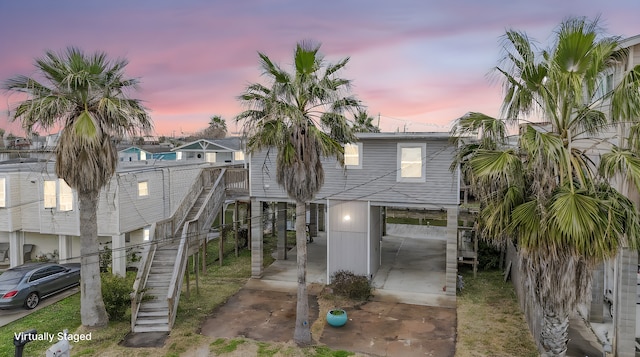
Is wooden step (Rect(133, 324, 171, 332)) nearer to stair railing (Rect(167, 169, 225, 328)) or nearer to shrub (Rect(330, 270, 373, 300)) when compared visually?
stair railing (Rect(167, 169, 225, 328))

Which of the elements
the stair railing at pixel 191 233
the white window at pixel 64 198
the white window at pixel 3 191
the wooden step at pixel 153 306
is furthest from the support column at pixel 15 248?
the wooden step at pixel 153 306

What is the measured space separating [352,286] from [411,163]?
542 cm

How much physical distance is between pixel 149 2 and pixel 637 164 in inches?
Result: 720

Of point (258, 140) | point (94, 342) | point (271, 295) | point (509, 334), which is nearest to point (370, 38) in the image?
point (258, 140)

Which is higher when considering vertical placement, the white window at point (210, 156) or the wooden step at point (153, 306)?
the white window at point (210, 156)

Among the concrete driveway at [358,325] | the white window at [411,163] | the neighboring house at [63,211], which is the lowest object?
the concrete driveway at [358,325]

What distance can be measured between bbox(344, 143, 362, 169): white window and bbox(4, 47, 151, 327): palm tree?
8255mm

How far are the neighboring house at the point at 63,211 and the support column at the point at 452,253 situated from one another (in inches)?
509

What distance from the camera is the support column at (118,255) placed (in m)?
18.7

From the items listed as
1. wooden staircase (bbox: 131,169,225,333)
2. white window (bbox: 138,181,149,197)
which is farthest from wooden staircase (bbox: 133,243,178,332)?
white window (bbox: 138,181,149,197)

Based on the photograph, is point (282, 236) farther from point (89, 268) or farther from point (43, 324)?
point (43, 324)

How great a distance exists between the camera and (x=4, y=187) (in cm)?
1986

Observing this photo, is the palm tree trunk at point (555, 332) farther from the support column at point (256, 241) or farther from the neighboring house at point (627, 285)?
the support column at point (256, 241)

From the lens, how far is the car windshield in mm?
14909
